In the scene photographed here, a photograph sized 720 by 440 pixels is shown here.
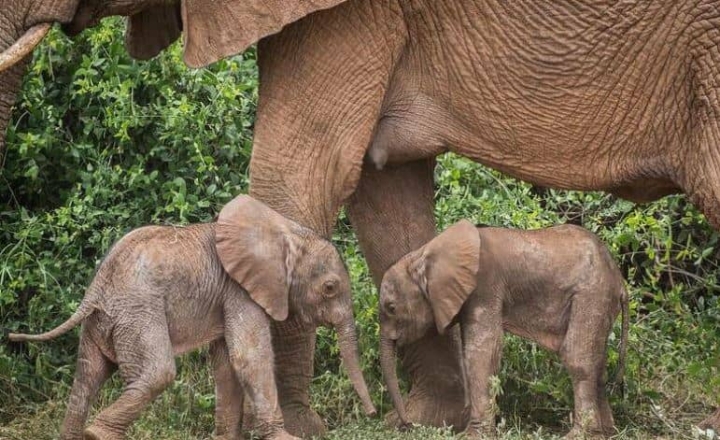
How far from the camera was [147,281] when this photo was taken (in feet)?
21.9

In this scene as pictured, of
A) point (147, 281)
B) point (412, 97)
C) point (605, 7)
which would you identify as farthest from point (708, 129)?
point (147, 281)

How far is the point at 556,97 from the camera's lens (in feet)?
23.6

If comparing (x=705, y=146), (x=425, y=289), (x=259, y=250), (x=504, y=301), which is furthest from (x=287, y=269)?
(x=705, y=146)

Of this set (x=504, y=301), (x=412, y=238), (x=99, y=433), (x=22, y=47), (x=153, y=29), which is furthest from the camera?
(x=412, y=238)

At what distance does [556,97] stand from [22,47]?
6.00ft

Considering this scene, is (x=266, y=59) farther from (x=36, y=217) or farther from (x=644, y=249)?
(x=644, y=249)

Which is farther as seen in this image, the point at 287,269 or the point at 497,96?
the point at 497,96

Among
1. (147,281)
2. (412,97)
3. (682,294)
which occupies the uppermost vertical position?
(412,97)

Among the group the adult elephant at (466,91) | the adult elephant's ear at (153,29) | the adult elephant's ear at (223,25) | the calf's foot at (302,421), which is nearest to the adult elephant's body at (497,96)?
the adult elephant at (466,91)

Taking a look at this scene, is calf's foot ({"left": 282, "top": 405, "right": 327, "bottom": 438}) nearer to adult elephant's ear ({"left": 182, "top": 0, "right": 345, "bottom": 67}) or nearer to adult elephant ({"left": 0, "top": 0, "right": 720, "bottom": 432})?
adult elephant ({"left": 0, "top": 0, "right": 720, "bottom": 432})

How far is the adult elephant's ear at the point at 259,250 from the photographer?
6855 mm

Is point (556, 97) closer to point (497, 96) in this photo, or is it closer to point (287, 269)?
point (497, 96)

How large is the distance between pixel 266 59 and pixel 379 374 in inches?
57.5

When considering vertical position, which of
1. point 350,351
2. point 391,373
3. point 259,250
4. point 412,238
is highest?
point 259,250
